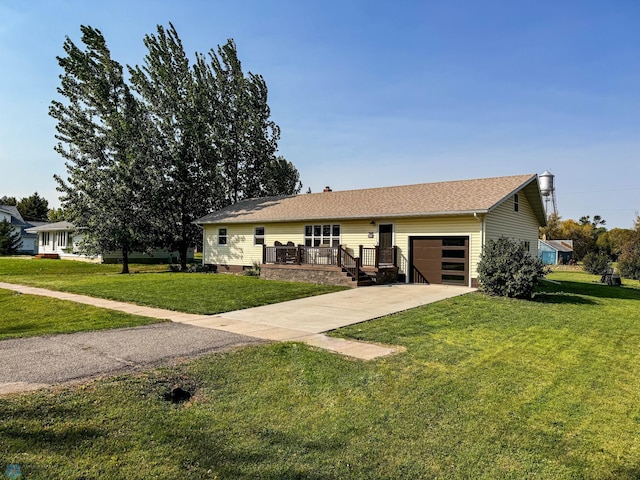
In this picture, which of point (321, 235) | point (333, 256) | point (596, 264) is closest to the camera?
point (333, 256)

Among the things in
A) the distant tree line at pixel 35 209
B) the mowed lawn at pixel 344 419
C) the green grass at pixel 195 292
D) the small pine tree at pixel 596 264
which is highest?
the distant tree line at pixel 35 209

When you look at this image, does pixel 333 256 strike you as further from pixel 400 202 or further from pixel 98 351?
pixel 98 351

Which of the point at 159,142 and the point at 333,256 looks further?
the point at 159,142

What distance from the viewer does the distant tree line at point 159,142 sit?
23328mm

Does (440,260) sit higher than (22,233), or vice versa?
(22,233)

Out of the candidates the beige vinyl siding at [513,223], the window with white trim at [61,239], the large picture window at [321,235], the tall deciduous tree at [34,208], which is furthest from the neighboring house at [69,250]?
the tall deciduous tree at [34,208]

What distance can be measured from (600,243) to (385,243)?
5130 centimetres

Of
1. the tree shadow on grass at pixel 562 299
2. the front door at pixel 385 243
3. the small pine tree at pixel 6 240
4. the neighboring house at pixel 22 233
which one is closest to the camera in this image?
the tree shadow on grass at pixel 562 299

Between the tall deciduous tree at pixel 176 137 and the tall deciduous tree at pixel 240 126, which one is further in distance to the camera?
the tall deciduous tree at pixel 240 126

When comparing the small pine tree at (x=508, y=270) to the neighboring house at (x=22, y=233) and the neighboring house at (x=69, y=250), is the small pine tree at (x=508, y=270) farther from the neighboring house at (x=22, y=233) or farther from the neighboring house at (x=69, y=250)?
the neighboring house at (x=22, y=233)

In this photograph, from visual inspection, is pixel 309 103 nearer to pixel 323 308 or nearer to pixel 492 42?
pixel 492 42

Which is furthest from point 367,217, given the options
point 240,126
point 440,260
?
point 240,126

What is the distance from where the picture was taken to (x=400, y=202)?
1880cm

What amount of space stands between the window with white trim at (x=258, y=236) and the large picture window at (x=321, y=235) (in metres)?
3.27
